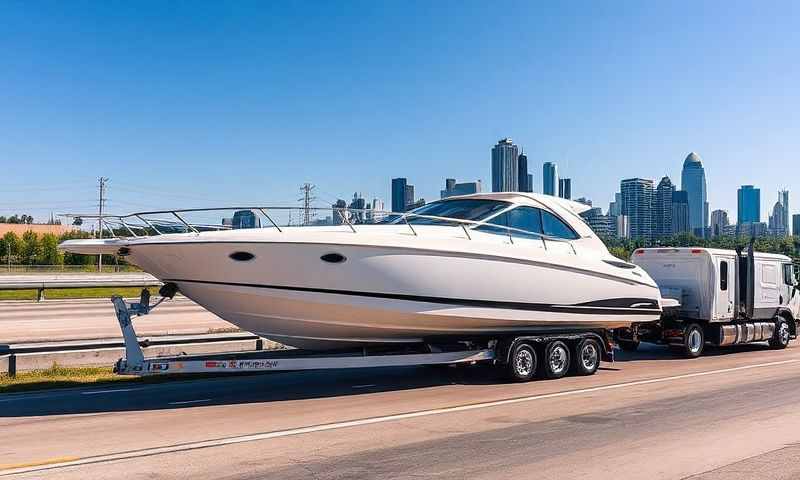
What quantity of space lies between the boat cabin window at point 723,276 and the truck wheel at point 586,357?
211 inches

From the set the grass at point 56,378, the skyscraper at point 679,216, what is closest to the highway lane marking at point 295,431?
the grass at point 56,378

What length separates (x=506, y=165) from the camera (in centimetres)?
4569

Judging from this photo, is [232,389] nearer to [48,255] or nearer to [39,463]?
[39,463]

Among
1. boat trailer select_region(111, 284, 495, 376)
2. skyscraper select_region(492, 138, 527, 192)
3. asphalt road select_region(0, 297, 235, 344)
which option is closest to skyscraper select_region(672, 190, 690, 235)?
skyscraper select_region(492, 138, 527, 192)

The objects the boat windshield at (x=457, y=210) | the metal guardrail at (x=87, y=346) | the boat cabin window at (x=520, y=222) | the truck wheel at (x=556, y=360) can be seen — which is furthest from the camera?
the truck wheel at (x=556, y=360)

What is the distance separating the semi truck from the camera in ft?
53.9

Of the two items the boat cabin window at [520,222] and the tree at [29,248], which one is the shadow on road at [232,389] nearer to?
the boat cabin window at [520,222]

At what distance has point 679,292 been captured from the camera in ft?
55.3

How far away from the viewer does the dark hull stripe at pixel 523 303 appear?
9710 millimetres

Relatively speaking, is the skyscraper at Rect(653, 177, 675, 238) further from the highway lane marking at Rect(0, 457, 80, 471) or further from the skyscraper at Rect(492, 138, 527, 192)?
the highway lane marking at Rect(0, 457, 80, 471)

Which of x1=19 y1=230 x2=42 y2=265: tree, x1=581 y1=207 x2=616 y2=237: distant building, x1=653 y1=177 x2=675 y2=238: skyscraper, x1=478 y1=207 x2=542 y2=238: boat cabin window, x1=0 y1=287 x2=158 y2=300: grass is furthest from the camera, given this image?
x1=653 y1=177 x2=675 y2=238: skyscraper

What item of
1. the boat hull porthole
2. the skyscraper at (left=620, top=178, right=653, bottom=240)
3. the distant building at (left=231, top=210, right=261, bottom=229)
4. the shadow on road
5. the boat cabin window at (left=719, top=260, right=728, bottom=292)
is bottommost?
the shadow on road

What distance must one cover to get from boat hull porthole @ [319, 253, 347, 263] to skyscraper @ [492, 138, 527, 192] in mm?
28304

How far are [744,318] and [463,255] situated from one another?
422 inches
